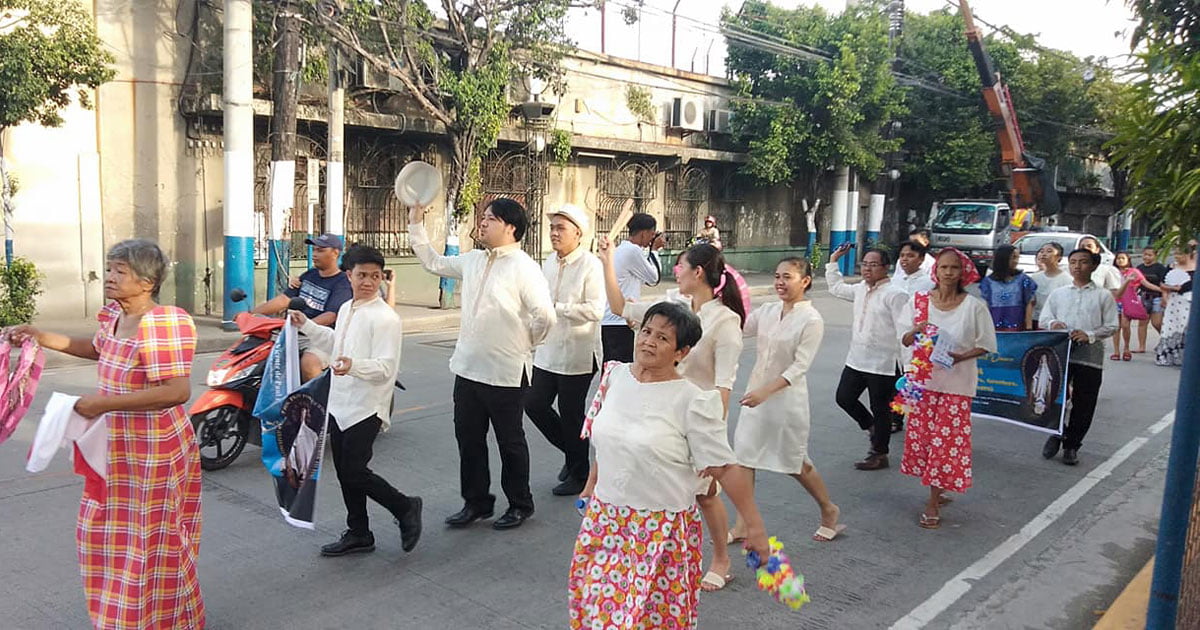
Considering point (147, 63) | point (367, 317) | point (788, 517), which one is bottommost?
point (788, 517)

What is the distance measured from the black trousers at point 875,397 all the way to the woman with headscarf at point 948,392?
2.93ft

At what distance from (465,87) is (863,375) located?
10.1 meters

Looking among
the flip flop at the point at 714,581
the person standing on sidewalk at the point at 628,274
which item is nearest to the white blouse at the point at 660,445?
the flip flop at the point at 714,581

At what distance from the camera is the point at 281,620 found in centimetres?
394

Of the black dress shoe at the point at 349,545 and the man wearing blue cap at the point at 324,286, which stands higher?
the man wearing blue cap at the point at 324,286

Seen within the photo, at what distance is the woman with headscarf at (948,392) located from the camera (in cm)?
544

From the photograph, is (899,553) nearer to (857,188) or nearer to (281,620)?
(281,620)

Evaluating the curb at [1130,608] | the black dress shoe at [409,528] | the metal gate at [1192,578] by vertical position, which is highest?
the metal gate at [1192,578]

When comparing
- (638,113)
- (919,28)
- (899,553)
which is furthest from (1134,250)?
(899,553)

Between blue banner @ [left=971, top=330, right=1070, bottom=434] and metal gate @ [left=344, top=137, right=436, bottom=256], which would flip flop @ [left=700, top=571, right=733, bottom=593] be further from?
metal gate @ [left=344, top=137, right=436, bottom=256]

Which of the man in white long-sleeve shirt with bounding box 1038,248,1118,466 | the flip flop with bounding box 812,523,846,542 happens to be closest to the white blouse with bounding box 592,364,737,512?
the flip flop with bounding box 812,523,846,542

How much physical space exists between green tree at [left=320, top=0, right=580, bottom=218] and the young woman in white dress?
34.4 ft

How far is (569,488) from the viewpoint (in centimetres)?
583

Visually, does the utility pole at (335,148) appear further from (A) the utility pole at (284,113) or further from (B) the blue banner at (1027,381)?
(B) the blue banner at (1027,381)
